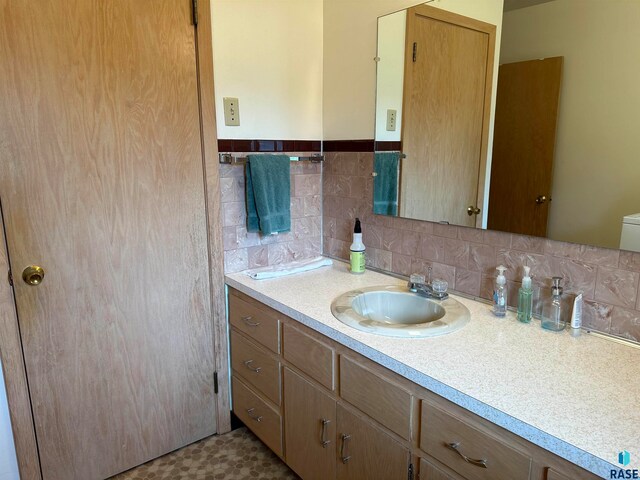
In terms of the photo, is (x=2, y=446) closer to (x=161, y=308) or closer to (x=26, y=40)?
(x=161, y=308)

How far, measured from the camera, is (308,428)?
5.30 ft

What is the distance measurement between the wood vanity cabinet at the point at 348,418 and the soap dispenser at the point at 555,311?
50 centimetres

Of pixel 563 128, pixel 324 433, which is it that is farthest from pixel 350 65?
pixel 324 433

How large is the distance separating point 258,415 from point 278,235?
82 centimetres

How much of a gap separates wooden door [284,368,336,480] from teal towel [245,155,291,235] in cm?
65

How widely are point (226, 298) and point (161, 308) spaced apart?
0.29 metres

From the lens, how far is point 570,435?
87 centimetres

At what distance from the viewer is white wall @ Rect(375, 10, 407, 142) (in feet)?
5.89

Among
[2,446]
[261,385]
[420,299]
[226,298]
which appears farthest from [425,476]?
[2,446]

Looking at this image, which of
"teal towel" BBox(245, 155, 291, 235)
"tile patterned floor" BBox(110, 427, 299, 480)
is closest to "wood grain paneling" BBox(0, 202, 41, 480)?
"tile patterned floor" BBox(110, 427, 299, 480)

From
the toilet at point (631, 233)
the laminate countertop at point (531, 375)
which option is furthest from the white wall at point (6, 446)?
the toilet at point (631, 233)

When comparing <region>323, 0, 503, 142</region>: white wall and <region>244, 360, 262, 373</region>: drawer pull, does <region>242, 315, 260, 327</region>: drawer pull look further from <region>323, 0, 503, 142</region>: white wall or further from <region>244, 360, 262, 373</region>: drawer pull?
<region>323, 0, 503, 142</region>: white wall

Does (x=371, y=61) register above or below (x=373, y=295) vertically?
above

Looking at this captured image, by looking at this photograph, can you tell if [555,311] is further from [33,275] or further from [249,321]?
[33,275]
